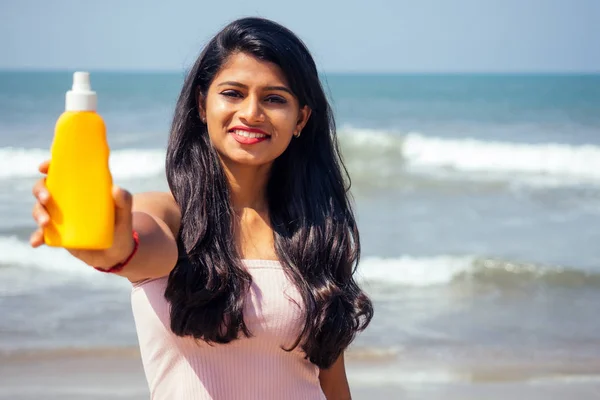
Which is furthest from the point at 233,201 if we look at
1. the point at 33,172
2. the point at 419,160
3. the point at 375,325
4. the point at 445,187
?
the point at 419,160

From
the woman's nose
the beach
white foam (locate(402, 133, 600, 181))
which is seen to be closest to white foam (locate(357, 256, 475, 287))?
the beach

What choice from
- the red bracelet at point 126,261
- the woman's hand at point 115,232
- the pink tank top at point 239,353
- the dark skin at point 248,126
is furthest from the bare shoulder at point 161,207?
the woman's hand at point 115,232

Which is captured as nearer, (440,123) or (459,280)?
(459,280)

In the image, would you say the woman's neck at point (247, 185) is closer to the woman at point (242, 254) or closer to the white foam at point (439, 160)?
the woman at point (242, 254)

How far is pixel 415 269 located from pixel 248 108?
661 cm

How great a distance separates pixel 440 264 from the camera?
365 inches

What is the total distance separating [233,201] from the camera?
9.41ft

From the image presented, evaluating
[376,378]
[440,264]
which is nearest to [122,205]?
[376,378]

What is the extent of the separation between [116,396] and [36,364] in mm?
873

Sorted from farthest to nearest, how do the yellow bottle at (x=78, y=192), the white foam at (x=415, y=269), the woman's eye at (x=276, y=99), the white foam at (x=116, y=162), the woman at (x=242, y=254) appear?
1. the white foam at (x=116, y=162)
2. the white foam at (x=415, y=269)
3. the woman's eye at (x=276, y=99)
4. the woman at (x=242, y=254)
5. the yellow bottle at (x=78, y=192)

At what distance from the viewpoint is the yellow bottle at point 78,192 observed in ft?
5.53

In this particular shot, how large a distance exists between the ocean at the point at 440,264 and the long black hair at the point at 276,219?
0.42 meters

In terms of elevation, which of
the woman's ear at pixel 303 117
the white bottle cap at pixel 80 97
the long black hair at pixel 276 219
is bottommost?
the long black hair at pixel 276 219

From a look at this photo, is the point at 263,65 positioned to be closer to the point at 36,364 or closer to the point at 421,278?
the point at 36,364
